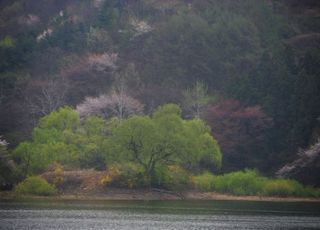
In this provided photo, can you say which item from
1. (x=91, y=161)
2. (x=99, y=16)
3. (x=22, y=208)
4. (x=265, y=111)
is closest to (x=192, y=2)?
(x=99, y=16)

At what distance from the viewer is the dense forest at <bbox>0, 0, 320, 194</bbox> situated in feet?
248

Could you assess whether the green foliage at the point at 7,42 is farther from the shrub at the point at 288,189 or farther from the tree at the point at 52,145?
the shrub at the point at 288,189

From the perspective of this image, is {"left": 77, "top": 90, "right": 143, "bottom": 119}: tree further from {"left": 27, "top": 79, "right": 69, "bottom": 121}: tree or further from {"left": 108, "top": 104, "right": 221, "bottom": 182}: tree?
{"left": 108, "top": 104, "right": 221, "bottom": 182}: tree

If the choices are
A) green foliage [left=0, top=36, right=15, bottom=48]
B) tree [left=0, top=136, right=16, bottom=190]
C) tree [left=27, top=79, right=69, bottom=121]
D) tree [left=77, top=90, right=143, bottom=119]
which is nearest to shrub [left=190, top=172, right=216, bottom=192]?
tree [left=0, top=136, right=16, bottom=190]

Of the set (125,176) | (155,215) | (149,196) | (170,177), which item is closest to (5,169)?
(125,176)

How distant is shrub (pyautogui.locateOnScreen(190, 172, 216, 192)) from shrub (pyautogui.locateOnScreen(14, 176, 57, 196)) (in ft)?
45.2

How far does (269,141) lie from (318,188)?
10.3m

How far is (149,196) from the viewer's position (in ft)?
245

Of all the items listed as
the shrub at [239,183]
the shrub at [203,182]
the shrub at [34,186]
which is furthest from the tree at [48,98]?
the shrub at [239,183]

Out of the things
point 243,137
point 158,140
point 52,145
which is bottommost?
point 158,140

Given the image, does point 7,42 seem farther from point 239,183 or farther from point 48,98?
point 239,183

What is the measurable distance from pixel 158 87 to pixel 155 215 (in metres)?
46.2

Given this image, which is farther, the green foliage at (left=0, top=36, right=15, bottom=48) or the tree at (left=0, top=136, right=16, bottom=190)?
the green foliage at (left=0, top=36, right=15, bottom=48)

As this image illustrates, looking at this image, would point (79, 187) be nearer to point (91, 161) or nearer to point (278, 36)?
point (91, 161)
